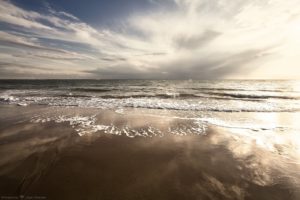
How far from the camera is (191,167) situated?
4547 mm

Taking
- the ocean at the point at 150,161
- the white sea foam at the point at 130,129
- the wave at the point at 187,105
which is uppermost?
A: the ocean at the point at 150,161

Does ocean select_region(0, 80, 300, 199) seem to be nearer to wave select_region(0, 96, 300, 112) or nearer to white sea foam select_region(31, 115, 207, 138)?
white sea foam select_region(31, 115, 207, 138)

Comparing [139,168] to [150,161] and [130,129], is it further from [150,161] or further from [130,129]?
[130,129]

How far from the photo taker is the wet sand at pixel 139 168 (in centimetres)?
353

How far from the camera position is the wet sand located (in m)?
3.53

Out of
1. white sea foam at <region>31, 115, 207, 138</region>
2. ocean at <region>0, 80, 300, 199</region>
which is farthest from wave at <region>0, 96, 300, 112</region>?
ocean at <region>0, 80, 300, 199</region>

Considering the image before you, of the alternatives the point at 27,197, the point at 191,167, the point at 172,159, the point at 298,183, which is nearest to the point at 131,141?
the point at 172,159

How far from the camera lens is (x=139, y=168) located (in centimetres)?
446

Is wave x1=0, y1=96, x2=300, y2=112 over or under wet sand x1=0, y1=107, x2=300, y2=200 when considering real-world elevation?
under

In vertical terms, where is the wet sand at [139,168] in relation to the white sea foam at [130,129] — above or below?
above

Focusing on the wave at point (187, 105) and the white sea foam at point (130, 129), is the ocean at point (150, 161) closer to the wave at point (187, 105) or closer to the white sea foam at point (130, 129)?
the white sea foam at point (130, 129)

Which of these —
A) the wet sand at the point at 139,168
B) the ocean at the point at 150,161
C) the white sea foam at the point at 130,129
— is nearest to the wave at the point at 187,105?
the white sea foam at the point at 130,129

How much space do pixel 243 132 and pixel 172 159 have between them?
4.10m

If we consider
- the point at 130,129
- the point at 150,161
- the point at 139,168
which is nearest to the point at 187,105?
the point at 130,129
